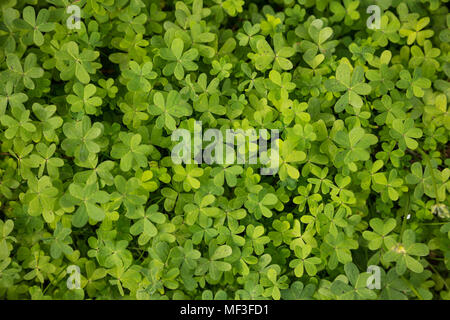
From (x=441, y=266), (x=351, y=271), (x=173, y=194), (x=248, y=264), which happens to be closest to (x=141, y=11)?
(x=173, y=194)

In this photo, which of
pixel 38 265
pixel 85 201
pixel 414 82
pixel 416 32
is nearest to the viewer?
pixel 85 201

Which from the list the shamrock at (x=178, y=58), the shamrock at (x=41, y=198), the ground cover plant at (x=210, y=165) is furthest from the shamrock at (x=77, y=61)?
the shamrock at (x=41, y=198)

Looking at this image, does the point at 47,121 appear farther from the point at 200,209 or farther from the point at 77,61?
the point at 200,209

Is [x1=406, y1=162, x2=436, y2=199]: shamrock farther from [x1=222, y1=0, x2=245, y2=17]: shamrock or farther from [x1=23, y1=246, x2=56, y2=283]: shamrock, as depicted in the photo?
[x1=23, y1=246, x2=56, y2=283]: shamrock

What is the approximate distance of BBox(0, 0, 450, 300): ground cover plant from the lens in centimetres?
244

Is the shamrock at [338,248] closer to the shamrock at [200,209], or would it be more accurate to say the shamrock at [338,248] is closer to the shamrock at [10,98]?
the shamrock at [200,209]

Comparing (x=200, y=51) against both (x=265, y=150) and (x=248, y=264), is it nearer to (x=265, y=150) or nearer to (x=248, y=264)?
(x=265, y=150)

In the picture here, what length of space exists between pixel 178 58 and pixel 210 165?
2.28 ft

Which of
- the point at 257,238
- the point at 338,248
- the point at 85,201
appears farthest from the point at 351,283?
the point at 85,201

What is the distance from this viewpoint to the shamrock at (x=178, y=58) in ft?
8.28

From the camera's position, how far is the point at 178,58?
100 inches

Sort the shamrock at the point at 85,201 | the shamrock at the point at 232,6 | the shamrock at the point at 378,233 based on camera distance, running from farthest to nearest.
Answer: the shamrock at the point at 232,6, the shamrock at the point at 378,233, the shamrock at the point at 85,201

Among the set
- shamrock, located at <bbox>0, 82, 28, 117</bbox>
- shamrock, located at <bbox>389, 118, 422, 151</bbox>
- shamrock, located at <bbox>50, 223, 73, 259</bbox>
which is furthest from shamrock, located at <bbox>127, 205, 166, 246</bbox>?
shamrock, located at <bbox>389, 118, 422, 151</bbox>

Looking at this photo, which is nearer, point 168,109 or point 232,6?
point 168,109
